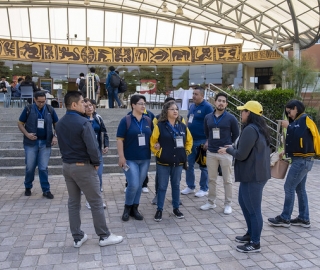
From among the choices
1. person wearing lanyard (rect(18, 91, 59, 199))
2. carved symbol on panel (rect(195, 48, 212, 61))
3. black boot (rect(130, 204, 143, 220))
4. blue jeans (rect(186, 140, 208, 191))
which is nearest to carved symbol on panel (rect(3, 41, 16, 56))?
carved symbol on panel (rect(195, 48, 212, 61))

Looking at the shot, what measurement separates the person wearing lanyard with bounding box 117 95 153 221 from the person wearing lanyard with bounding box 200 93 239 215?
100 centimetres

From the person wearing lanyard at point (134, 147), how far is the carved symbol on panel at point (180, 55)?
14107 mm

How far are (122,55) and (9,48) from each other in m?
5.87

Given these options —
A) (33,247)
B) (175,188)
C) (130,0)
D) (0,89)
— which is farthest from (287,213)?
(130,0)

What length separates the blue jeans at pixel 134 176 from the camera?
4.20m

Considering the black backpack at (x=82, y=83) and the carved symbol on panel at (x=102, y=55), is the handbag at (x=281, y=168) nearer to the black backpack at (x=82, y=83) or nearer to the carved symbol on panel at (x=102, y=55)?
the black backpack at (x=82, y=83)

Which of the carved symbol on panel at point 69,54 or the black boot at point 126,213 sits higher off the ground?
the carved symbol on panel at point 69,54

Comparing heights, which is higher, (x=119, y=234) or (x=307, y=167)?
(x=307, y=167)

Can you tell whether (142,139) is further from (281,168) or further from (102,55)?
(102,55)

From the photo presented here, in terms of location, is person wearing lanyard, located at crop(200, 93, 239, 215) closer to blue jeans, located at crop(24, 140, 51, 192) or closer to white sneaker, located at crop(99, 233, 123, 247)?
white sneaker, located at crop(99, 233, 123, 247)

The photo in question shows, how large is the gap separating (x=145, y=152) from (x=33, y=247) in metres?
1.76

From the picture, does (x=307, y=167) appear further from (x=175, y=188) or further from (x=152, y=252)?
(x=152, y=252)

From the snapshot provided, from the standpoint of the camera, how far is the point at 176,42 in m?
22.8

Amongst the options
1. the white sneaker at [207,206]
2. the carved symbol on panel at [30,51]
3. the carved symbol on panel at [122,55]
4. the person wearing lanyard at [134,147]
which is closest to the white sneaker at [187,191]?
the white sneaker at [207,206]
